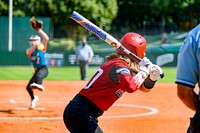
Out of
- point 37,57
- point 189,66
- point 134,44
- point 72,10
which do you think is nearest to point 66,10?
point 72,10

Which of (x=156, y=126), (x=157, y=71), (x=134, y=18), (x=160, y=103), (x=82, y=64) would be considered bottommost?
(x=134, y=18)

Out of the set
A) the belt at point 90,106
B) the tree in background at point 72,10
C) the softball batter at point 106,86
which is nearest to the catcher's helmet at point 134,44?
the softball batter at point 106,86

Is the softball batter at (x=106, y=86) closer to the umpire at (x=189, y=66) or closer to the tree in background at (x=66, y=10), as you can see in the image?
the umpire at (x=189, y=66)

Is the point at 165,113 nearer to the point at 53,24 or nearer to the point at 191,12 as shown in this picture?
the point at 53,24

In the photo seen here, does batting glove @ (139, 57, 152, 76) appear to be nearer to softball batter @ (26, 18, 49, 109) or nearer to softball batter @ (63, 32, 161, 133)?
softball batter @ (63, 32, 161, 133)

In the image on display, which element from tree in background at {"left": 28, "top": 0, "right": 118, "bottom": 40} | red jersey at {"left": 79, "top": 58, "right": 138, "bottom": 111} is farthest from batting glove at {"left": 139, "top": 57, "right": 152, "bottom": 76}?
tree in background at {"left": 28, "top": 0, "right": 118, "bottom": 40}

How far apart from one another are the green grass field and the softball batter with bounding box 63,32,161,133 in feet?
61.7

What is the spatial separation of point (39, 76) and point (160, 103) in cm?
414

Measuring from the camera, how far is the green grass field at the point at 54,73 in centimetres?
2489

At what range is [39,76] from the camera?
12.9m

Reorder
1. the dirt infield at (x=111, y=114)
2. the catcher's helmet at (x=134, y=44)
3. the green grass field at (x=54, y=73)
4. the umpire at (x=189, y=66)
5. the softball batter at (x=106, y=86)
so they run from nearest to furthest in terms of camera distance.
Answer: the umpire at (x=189, y=66)
the softball batter at (x=106, y=86)
the catcher's helmet at (x=134, y=44)
the dirt infield at (x=111, y=114)
the green grass field at (x=54, y=73)

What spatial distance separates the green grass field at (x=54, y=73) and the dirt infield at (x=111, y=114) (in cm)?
611

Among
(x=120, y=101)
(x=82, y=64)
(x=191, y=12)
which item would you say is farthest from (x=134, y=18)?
(x=120, y=101)

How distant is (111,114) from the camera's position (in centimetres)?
1259
